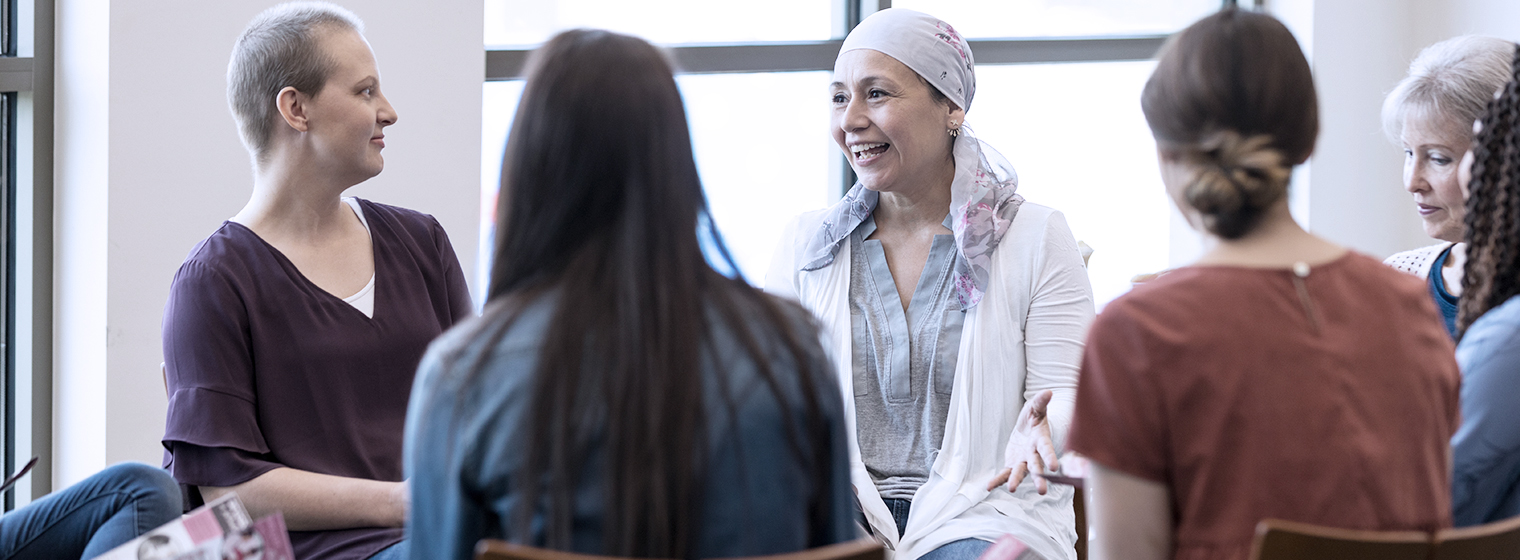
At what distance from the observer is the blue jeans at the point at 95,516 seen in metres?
1.62

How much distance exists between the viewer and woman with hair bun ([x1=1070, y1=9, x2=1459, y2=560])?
1.04m

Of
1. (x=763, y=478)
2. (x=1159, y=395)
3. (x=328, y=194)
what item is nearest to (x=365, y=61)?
(x=328, y=194)

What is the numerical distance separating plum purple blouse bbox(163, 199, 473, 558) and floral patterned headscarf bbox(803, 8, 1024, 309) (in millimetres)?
806

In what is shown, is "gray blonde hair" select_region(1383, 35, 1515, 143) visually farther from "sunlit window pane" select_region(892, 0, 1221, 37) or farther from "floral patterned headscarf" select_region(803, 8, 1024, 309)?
"sunlit window pane" select_region(892, 0, 1221, 37)

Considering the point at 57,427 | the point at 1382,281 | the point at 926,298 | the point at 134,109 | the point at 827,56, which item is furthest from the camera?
the point at 827,56

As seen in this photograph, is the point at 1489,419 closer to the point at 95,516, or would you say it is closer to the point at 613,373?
the point at 613,373

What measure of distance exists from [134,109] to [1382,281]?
2.41m

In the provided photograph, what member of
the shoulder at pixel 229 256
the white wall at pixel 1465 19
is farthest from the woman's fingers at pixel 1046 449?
the white wall at pixel 1465 19

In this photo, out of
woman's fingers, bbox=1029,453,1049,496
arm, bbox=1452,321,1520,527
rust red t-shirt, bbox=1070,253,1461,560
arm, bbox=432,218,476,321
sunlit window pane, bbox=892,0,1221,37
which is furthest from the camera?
sunlit window pane, bbox=892,0,1221,37

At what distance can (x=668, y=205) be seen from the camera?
1.01 metres

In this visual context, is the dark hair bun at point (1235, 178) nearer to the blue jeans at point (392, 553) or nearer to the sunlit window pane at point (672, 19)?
the blue jeans at point (392, 553)

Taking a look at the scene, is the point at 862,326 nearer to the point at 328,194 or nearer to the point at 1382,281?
the point at 328,194

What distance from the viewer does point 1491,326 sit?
1253 mm

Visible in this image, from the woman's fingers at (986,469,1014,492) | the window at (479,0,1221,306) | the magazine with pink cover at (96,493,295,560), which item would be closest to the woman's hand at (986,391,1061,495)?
the woman's fingers at (986,469,1014,492)
